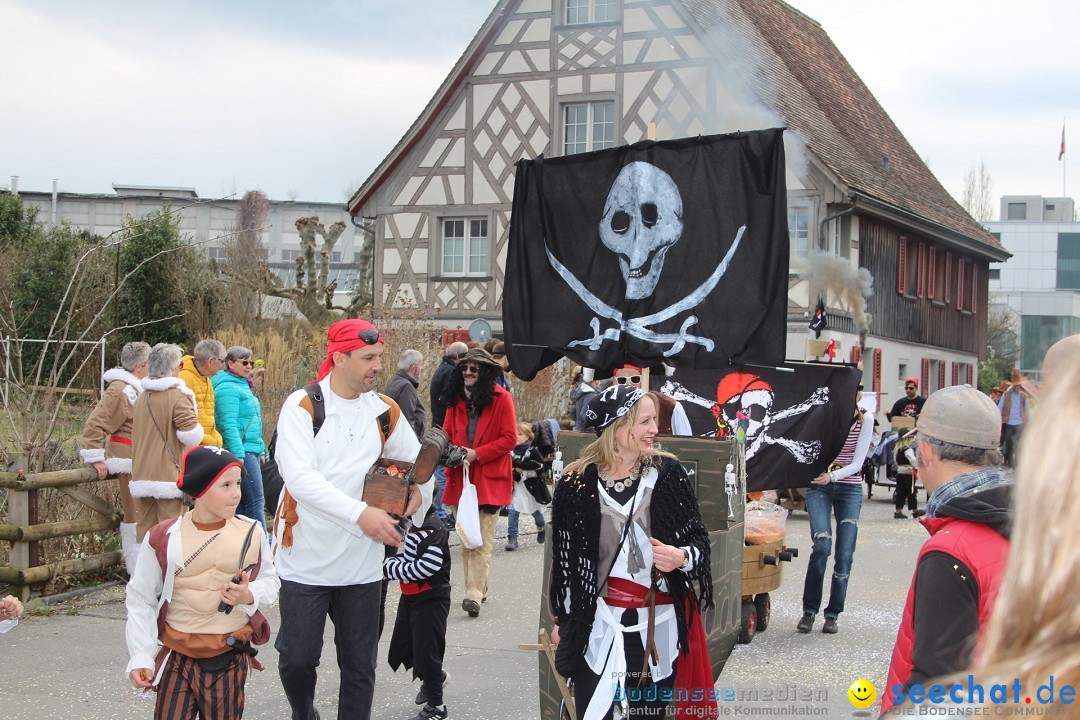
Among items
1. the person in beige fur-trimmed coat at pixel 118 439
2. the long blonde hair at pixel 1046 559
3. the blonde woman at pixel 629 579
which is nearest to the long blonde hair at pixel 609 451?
the blonde woman at pixel 629 579

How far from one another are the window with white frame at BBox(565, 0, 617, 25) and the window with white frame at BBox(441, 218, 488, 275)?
4.80 meters

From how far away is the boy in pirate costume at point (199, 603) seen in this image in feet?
13.7

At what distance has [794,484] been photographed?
25.7ft

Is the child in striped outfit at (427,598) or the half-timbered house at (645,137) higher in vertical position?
the half-timbered house at (645,137)

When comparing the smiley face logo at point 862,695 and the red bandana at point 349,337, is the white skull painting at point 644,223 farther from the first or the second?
the smiley face logo at point 862,695

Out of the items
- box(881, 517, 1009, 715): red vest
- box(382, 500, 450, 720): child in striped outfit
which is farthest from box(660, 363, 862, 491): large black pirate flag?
box(881, 517, 1009, 715): red vest

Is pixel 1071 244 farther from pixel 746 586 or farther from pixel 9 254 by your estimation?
pixel 746 586

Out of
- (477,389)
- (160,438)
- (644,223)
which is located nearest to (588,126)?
(477,389)

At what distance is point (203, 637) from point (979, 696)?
338 centimetres

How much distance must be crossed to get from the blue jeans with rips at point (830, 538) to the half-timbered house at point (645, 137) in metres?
14.5

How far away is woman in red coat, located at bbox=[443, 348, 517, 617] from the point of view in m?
8.42

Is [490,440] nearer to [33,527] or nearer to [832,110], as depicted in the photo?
[33,527]

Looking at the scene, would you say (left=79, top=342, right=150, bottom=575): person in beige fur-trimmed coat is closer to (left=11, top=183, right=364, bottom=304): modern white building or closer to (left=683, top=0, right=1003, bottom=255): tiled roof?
(left=683, top=0, right=1003, bottom=255): tiled roof

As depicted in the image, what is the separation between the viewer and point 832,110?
87.1 feet
